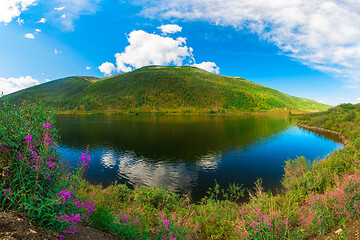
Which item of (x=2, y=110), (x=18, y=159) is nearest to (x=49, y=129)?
(x=18, y=159)

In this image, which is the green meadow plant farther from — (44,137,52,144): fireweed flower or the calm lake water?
the calm lake water

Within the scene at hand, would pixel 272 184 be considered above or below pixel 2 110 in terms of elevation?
below

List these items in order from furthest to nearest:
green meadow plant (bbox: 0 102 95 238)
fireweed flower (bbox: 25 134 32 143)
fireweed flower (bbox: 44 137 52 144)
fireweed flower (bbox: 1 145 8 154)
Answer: fireweed flower (bbox: 44 137 52 144), fireweed flower (bbox: 25 134 32 143), fireweed flower (bbox: 1 145 8 154), green meadow plant (bbox: 0 102 95 238)

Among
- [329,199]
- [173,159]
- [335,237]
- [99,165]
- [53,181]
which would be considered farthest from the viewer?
[173,159]

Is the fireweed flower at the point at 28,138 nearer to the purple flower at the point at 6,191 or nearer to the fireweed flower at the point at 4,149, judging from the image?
the fireweed flower at the point at 4,149

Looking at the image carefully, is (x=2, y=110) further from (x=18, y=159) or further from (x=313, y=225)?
(x=313, y=225)

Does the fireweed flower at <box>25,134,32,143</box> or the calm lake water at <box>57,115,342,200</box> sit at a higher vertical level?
the fireweed flower at <box>25,134,32,143</box>

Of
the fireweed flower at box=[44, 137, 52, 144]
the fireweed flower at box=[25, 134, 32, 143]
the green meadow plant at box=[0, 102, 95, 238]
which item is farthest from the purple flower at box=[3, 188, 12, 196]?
the fireweed flower at box=[44, 137, 52, 144]

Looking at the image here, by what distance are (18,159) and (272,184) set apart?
78.7 feet

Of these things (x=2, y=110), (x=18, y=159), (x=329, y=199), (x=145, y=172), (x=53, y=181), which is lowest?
(x=145, y=172)

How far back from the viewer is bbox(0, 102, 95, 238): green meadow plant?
3.63 meters

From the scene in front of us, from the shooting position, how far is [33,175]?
13.0 ft

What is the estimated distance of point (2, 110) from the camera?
4.72 m

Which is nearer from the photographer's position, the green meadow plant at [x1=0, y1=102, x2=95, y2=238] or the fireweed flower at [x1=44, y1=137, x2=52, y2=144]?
the green meadow plant at [x1=0, y1=102, x2=95, y2=238]
